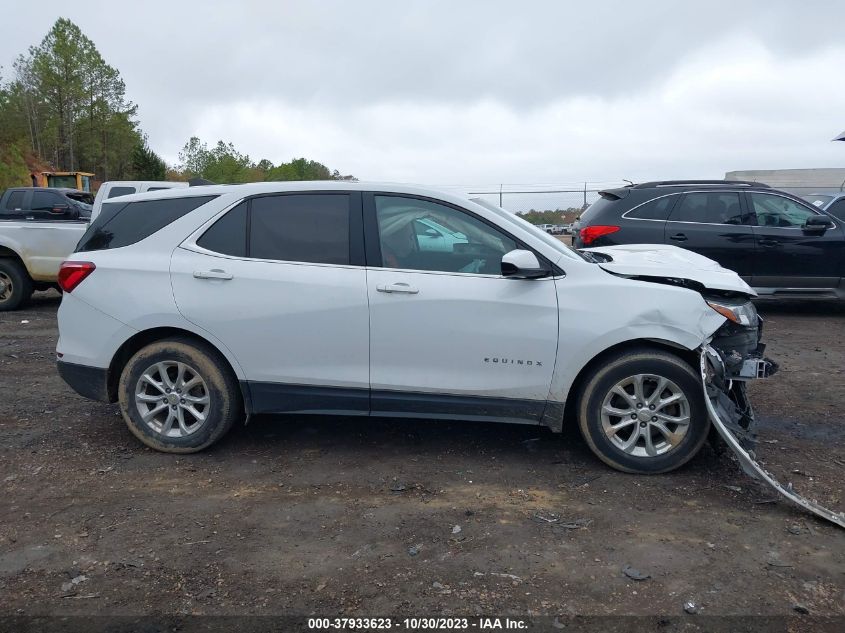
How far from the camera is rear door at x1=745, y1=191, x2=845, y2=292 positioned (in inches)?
367

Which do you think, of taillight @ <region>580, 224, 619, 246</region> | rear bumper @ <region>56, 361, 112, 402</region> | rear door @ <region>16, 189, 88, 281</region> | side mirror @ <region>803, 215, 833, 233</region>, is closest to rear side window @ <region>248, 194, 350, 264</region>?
rear bumper @ <region>56, 361, 112, 402</region>

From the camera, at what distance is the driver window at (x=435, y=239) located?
4.41 m

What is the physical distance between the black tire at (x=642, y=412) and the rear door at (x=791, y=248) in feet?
19.6

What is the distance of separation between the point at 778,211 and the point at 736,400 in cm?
593

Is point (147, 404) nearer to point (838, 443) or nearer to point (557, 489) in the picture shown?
point (557, 489)

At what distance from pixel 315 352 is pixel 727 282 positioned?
2.70m

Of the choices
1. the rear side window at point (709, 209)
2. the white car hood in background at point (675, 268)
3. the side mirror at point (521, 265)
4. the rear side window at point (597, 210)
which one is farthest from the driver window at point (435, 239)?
the rear side window at point (709, 209)

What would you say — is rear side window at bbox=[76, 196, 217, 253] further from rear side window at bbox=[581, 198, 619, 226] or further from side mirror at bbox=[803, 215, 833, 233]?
side mirror at bbox=[803, 215, 833, 233]

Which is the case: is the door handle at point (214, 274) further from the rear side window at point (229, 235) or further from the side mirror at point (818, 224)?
the side mirror at point (818, 224)

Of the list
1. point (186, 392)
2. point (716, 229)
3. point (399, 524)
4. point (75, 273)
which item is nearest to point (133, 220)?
point (75, 273)

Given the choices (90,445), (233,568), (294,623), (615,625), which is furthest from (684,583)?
(90,445)

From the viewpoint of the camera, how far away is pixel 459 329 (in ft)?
14.1

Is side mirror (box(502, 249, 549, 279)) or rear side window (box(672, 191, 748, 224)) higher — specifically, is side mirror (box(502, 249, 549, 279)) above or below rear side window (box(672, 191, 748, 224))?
below

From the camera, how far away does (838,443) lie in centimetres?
486
